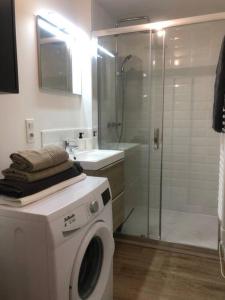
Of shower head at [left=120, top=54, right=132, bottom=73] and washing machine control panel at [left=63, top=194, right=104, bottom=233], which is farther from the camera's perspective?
shower head at [left=120, top=54, right=132, bottom=73]

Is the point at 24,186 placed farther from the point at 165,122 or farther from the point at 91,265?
the point at 165,122

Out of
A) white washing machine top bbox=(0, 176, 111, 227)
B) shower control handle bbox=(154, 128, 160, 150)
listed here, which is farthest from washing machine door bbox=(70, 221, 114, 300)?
shower control handle bbox=(154, 128, 160, 150)

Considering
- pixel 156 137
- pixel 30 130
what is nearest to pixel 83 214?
pixel 30 130

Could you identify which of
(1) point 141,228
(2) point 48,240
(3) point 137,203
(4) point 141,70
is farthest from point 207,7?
(2) point 48,240

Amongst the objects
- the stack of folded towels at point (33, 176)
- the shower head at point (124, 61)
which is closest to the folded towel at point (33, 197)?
the stack of folded towels at point (33, 176)

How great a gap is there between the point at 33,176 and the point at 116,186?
1077 mm

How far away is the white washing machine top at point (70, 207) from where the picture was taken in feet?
3.18

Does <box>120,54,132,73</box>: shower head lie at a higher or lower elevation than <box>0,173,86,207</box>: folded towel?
higher

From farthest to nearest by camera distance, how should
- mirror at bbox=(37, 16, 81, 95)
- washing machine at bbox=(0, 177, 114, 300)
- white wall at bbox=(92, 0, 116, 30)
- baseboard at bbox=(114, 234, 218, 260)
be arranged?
white wall at bbox=(92, 0, 116, 30) < baseboard at bbox=(114, 234, 218, 260) < mirror at bbox=(37, 16, 81, 95) < washing machine at bbox=(0, 177, 114, 300)

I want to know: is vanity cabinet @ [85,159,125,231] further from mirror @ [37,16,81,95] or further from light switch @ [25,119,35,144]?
mirror @ [37,16,81,95]

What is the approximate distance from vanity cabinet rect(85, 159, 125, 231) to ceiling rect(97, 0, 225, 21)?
1.66 meters

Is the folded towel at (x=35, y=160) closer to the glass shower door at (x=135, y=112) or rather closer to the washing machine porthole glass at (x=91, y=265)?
the washing machine porthole glass at (x=91, y=265)

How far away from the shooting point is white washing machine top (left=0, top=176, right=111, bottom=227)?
0.97m

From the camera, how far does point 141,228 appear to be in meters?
2.51
